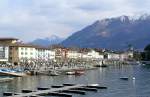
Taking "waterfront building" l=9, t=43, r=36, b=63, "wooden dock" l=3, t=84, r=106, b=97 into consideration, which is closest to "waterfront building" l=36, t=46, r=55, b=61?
"waterfront building" l=9, t=43, r=36, b=63

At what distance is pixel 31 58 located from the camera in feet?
514

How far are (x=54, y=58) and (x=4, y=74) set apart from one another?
256 feet

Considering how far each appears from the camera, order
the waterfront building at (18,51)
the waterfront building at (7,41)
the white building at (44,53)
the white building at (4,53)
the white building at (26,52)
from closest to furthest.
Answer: the white building at (4,53) < the waterfront building at (18,51) < the white building at (26,52) < the waterfront building at (7,41) < the white building at (44,53)

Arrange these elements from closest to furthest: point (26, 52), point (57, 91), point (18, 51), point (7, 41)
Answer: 1. point (57, 91)
2. point (18, 51)
3. point (26, 52)
4. point (7, 41)

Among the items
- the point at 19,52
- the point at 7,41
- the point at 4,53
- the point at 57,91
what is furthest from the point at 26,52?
the point at 57,91

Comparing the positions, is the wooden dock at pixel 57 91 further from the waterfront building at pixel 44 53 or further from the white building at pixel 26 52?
the waterfront building at pixel 44 53

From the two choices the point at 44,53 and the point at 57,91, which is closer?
the point at 57,91

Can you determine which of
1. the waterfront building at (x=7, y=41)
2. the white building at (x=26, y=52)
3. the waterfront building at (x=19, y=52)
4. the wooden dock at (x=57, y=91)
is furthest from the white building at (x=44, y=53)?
the wooden dock at (x=57, y=91)

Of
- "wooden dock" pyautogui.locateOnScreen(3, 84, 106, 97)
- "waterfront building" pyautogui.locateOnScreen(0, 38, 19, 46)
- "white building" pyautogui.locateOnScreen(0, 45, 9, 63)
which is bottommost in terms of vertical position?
"wooden dock" pyautogui.locateOnScreen(3, 84, 106, 97)

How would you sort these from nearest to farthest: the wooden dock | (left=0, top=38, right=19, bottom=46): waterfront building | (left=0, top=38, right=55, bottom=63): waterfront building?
1. the wooden dock
2. (left=0, top=38, right=55, bottom=63): waterfront building
3. (left=0, top=38, right=19, bottom=46): waterfront building

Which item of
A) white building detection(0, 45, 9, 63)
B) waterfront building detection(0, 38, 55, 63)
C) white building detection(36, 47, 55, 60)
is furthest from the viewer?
white building detection(36, 47, 55, 60)

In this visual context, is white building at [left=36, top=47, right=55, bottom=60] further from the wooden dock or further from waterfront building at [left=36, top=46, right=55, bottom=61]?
the wooden dock

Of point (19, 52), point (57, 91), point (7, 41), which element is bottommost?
point (57, 91)

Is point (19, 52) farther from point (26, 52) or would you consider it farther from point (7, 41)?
point (7, 41)
